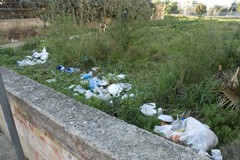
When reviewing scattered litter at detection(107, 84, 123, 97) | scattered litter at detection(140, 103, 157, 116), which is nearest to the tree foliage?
scattered litter at detection(107, 84, 123, 97)

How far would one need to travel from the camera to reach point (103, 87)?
2.65 metres

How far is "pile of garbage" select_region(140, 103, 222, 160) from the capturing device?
1.48m

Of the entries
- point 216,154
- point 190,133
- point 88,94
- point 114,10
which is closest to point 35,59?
point 114,10

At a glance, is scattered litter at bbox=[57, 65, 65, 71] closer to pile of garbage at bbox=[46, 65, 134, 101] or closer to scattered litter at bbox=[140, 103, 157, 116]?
pile of garbage at bbox=[46, 65, 134, 101]

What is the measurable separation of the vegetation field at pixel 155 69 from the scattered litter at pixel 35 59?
13 cm

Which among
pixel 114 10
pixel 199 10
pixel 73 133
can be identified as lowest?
pixel 73 133

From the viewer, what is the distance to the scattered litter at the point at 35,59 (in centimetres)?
384

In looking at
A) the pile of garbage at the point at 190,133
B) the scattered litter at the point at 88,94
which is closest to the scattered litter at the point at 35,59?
the scattered litter at the point at 88,94

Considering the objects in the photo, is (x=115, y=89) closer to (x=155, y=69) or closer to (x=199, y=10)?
(x=155, y=69)

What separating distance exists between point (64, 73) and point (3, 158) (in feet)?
4.16

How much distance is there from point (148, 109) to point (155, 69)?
116cm

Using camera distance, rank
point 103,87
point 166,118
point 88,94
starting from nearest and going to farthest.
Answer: point 166,118, point 88,94, point 103,87

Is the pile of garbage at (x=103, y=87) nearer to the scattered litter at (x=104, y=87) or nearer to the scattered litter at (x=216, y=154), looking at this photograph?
the scattered litter at (x=104, y=87)

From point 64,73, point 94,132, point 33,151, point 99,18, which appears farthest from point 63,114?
point 99,18
